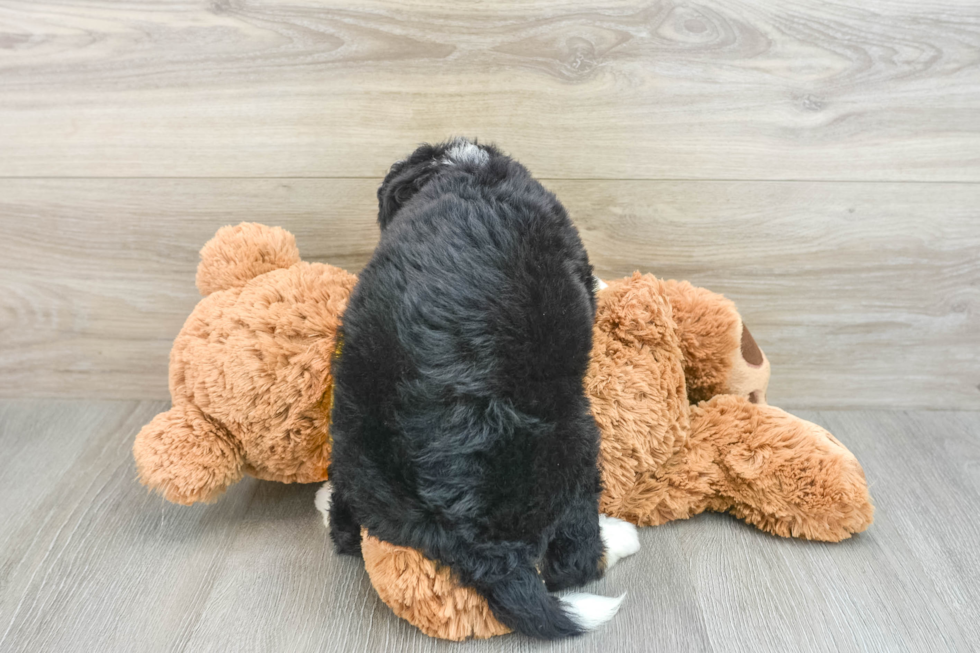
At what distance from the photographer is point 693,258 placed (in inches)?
36.9

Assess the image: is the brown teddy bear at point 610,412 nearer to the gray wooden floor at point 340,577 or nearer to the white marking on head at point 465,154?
the gray wooden floor at point 340,577

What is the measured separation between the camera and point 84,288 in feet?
3.24

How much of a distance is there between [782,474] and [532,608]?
0.33 m

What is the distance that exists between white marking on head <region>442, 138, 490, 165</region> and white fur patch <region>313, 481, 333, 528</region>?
1.27 feet

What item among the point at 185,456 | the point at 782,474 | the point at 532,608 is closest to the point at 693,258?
the point at 782,474

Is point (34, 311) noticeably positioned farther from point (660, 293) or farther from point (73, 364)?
point (660, 293)

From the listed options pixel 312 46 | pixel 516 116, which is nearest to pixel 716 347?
pixel 516 116

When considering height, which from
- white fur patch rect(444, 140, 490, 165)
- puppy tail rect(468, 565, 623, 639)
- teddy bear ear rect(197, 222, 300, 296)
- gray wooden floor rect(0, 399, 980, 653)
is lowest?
gray wooden floor rect(0, 399, 980, 653)

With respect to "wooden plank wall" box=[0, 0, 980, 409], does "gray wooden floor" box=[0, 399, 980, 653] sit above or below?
below

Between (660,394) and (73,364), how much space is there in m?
0.87

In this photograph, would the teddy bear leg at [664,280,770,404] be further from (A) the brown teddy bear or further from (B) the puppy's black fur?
(B) the puppy's black fur

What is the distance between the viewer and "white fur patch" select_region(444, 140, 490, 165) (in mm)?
698

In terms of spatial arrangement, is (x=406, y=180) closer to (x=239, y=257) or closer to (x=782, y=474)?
(x=239, y=257)

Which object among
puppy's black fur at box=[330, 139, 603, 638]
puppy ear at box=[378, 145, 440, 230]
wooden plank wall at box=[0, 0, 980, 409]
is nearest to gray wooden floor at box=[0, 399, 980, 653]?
puppy's black fur at box=[330, 139, 603, 638]
